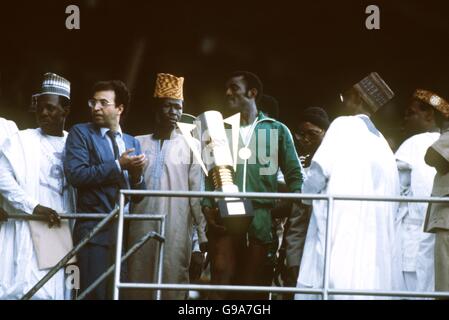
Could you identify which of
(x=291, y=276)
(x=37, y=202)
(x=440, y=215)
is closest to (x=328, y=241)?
(x=440, y=215)

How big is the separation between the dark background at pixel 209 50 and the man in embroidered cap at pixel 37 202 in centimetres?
169

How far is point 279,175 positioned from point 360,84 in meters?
1.09

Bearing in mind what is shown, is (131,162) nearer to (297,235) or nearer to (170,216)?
(170,216)

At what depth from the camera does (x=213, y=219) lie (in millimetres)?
9000

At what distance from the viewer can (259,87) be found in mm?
9516

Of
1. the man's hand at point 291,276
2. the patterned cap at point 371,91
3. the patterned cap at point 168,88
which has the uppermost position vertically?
the patterned cap at point 168,88

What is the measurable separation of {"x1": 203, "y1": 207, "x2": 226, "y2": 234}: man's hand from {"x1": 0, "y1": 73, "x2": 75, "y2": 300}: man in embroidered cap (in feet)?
2.95

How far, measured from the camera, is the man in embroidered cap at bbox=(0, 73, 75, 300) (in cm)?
898

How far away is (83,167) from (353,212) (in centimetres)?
175

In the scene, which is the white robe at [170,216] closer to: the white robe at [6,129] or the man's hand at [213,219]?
the man's hand at [213,219]

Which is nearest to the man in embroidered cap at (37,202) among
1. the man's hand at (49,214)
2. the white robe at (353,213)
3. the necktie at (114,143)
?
the man's hand at (49,214)

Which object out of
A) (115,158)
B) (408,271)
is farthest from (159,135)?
(408,271)

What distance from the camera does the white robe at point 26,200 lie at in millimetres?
8992

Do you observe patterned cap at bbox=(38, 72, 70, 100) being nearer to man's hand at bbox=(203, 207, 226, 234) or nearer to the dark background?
man's hand at bbox=(203, 207, 226, 234)
